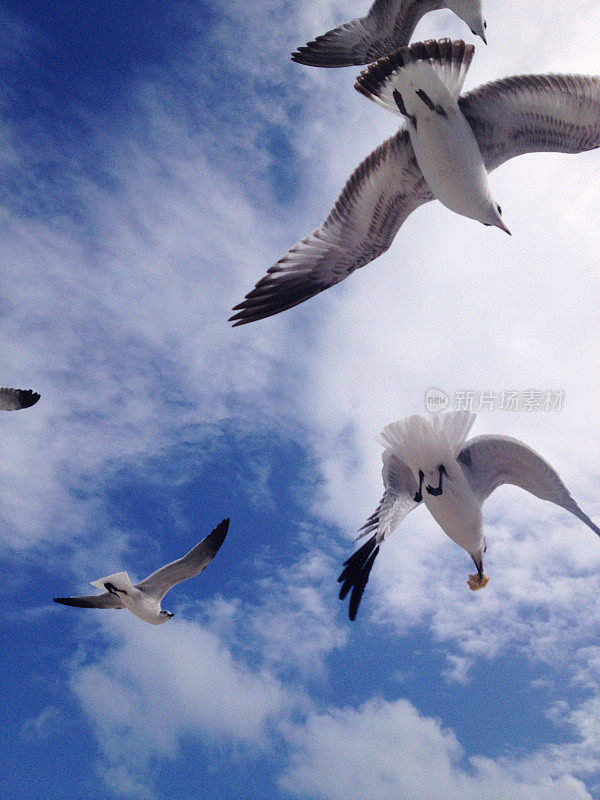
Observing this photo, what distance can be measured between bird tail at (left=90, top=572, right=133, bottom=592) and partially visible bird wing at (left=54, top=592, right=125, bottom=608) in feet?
1.41

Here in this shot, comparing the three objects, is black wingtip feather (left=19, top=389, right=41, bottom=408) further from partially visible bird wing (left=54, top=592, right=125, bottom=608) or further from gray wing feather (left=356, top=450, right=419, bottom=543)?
gray wing feather (left=356, top=450, right=419, bottom=543)

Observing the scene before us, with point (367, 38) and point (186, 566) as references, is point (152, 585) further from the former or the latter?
point (367, 38)

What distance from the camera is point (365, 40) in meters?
4.77

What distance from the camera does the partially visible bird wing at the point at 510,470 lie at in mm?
4359

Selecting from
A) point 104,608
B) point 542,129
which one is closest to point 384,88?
point 542,129

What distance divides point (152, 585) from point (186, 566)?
0.42 m

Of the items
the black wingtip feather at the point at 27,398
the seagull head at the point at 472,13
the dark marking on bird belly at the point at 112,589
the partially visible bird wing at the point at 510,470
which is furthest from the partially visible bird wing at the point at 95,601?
the seagull head at the point at 472,13

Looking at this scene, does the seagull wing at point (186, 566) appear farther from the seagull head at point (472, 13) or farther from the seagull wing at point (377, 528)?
the seagull head at point (472, 13)

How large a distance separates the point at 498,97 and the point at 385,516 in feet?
9.00

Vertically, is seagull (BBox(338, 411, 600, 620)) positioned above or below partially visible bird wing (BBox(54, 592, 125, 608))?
above

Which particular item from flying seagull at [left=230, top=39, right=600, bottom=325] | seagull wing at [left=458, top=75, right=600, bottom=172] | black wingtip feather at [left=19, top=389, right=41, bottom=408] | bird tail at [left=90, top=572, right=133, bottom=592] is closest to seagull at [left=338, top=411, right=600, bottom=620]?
flying seagull at [left=230, top=39, right=600, bottom=325]

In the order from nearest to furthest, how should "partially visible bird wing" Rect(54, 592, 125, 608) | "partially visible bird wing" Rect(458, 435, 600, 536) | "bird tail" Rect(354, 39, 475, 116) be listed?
1. "bird tail" Rect(354, 39, 475, 116)
2. "partially visible bird wing" Rect(458, 435, 600, 536)
3. "partially visible bird wing" Rect(54, 592, 125, 608)

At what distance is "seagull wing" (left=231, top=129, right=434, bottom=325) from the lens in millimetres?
4227

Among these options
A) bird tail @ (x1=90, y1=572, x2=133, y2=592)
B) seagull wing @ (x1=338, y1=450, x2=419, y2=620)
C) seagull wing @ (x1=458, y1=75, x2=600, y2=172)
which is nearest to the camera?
seagull wing @ (x1=458, y1=75, x2=600, y2=172)
